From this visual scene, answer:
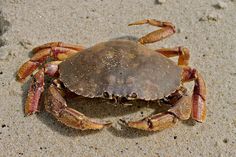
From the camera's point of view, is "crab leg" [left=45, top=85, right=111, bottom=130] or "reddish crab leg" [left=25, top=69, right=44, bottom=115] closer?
"crab leg" [left=45, top=85, right=111, bottom=130]

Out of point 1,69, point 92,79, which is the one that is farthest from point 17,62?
point 92,79

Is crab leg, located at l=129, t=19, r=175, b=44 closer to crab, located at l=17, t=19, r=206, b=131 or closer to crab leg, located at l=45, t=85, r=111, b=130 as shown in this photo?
crab, located at l=17, t=19, r=206, b=131

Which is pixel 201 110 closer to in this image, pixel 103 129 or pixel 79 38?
pixel 103 129

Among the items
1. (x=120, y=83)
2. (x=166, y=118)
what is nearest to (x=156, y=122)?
(x=166, y=118)

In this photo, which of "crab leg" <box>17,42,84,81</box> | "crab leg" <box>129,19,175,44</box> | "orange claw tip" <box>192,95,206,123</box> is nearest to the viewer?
"orange claw tip" <box>192,95,206,123</box>

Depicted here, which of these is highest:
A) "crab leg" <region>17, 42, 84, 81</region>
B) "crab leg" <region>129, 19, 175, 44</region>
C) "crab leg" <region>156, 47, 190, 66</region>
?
"crab leg" <region>129, 19, 175, 44</region>

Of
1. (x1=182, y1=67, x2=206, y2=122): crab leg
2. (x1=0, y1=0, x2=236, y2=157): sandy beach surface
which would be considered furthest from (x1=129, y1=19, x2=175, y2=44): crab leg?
(x1=182, y1=67, x2=206, y2=122): crab leg

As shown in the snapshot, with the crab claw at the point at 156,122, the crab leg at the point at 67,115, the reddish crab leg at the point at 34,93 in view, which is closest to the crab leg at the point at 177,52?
the crab claw at the point at 156,122
